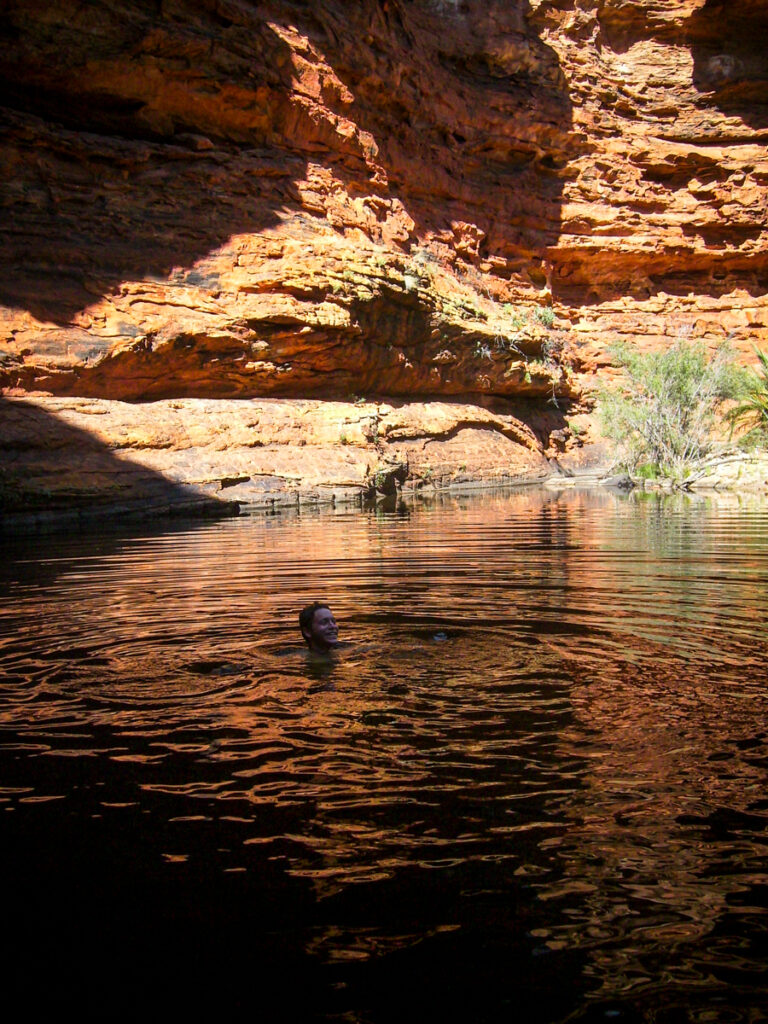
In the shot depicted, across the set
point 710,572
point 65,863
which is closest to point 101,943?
point 65,863

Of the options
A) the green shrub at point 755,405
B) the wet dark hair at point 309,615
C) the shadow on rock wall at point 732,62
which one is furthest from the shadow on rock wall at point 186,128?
the wet dark hair at point 309,615

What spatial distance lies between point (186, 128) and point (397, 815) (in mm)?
27551

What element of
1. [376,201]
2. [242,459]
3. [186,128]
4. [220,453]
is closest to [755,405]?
[376,201]

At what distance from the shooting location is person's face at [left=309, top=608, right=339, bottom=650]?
18.7 feet

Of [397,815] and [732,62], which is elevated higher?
[732,62]

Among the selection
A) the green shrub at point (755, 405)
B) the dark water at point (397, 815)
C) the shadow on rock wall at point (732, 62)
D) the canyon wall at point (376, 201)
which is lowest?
the dark water at point (397, 815)

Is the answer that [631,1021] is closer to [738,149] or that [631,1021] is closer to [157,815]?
[157,815]

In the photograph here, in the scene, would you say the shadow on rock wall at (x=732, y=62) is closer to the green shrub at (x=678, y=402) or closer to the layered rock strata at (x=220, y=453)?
the green shrub at (x=678, y=402)

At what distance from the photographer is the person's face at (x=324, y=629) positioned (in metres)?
5.70

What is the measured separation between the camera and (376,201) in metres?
31.5

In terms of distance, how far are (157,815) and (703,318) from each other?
41.4 meters

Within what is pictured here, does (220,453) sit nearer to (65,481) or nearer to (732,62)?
(65,481)

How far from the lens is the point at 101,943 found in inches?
96.3

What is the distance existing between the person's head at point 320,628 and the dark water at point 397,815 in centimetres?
16
